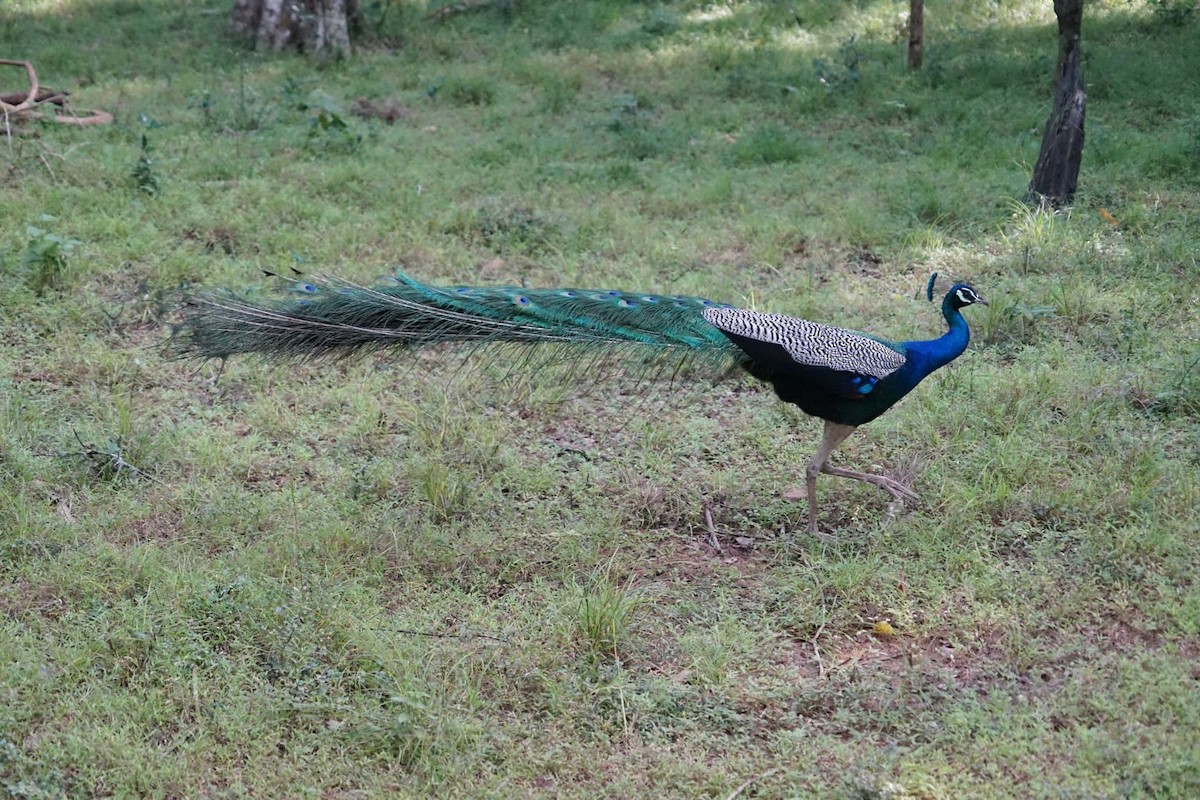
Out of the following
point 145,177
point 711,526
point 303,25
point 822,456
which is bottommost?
point 711,526

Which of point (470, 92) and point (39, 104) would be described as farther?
point (470, 92)

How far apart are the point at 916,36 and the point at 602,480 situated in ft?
22.5

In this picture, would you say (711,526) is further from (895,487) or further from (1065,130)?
(1065,130)

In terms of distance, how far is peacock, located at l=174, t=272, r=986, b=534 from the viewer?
4.43 m

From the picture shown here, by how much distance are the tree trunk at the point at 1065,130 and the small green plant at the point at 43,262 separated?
5959mm

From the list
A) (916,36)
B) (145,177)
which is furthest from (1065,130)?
(145,177)

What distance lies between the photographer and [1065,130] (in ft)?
24.7

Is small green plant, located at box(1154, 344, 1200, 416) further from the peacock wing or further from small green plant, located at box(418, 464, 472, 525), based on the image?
small green plant, located at box(418, 464, 472, 525)

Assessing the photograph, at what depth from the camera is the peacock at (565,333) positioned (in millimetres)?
4430

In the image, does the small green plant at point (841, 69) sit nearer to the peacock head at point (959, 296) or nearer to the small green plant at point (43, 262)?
the peacock head at point (959, 296)

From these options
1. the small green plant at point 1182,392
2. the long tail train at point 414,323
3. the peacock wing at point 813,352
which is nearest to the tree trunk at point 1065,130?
the small green plant at point 1182,392

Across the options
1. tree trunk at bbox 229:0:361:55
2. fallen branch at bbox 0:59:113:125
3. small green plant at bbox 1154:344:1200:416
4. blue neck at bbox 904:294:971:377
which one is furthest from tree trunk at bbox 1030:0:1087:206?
fallen branch at bbox 0:59:113:125

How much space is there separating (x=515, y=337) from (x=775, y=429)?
1.60m

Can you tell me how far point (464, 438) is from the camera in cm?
538
